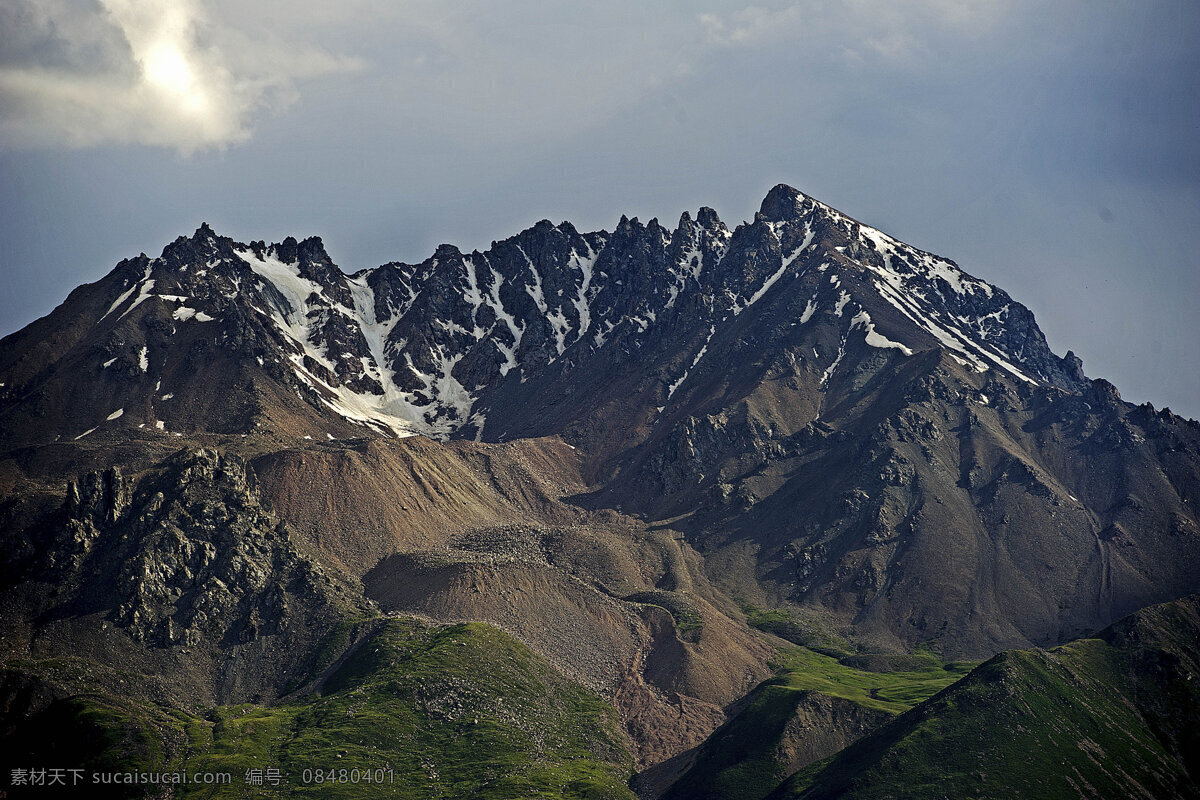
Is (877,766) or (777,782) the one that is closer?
(877,766)

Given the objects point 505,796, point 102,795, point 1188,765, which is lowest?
point 1188,765

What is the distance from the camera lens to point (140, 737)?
611 feet

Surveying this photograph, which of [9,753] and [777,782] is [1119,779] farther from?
A: [9,753]

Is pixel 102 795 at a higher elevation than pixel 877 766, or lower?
higher

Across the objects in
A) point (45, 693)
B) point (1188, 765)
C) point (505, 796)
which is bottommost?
point (1188, 765)

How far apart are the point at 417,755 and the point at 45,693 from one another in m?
69.3

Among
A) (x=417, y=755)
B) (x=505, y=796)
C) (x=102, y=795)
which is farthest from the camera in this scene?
(x=417, y=755)

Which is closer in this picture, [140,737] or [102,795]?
[102,795]

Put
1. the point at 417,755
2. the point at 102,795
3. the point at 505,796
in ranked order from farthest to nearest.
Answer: the point at 417,755 → the point at 505,796 → the point at 102,795

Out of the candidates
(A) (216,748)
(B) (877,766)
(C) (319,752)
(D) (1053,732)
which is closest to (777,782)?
(B) (877,766)

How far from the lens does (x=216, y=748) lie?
191375 mm

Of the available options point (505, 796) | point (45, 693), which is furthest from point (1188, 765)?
point (45, 693)

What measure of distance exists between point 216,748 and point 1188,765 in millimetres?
180225

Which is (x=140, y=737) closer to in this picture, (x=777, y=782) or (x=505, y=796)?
(x=505, y=796)
